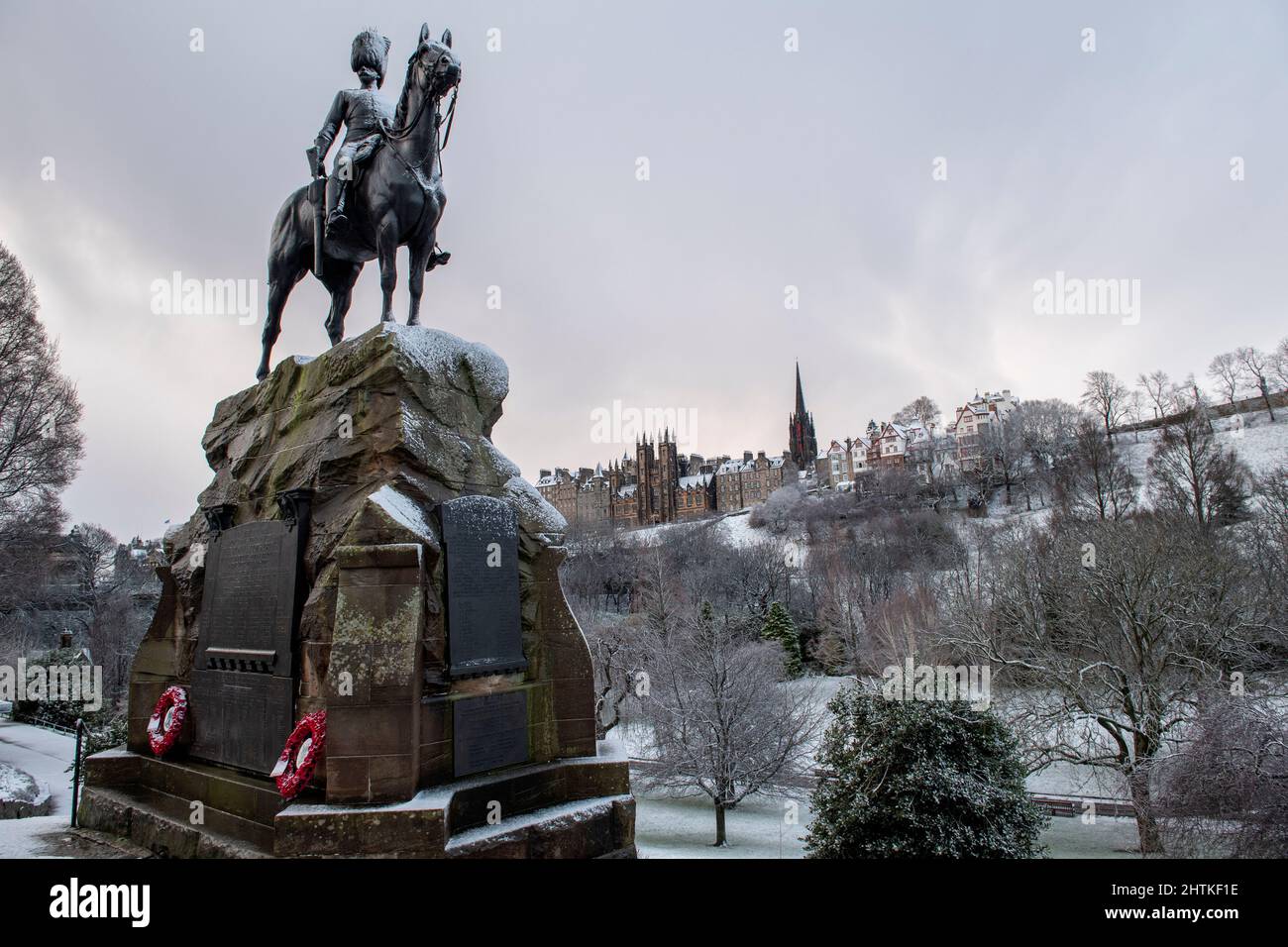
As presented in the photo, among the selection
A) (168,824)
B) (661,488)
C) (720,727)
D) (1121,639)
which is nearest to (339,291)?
(168,824)

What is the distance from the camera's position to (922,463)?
3829 inches

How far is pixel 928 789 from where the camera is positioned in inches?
416

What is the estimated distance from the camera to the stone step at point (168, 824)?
6.37m

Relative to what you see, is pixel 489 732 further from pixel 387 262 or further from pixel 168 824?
pixel 387 262

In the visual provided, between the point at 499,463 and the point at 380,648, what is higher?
the point at 499,463

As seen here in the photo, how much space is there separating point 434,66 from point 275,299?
3990 millimetres

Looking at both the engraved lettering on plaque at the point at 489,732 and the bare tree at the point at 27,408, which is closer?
the engraved lettering on plaque at the point at 489,732

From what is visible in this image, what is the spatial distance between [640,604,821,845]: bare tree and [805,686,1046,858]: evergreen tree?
45.0 feet

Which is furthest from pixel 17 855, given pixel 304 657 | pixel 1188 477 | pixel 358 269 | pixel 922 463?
pixel 922 463

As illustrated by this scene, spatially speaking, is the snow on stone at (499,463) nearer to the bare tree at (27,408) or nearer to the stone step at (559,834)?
the stone step at (559,834)

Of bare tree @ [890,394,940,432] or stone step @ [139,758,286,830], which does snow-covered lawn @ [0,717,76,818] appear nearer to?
stone step @ [139,758,286,830]

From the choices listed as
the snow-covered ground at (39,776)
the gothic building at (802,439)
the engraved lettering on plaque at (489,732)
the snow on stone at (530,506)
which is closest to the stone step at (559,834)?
the engraved lettering on plaque at (489,732)

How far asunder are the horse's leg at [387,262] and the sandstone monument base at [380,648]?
31.3 inches
